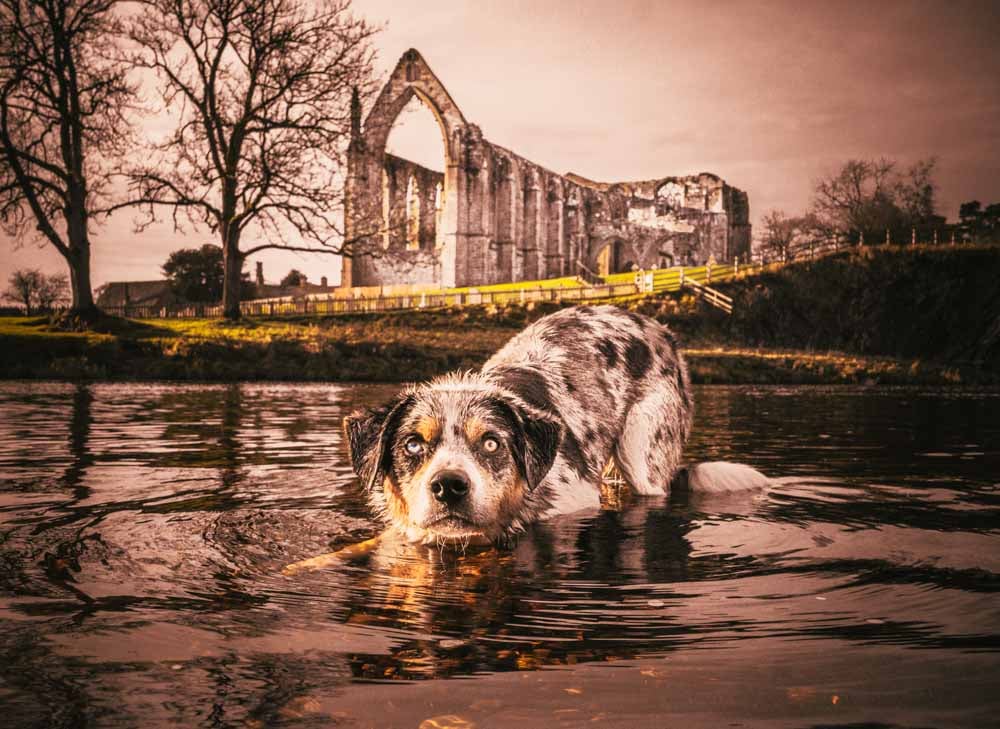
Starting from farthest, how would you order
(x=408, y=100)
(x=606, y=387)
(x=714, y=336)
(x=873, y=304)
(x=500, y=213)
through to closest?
(x=500, y=213), (x=408, y=100), (x=873, y=304), (x=714, y=336), (x=606, y=387)

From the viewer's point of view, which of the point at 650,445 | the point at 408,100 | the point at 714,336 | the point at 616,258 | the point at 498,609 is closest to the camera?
the point at 498,609

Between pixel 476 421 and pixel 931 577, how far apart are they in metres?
2.38

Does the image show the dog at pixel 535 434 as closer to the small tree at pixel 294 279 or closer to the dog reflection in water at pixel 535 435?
the dog reflection in water at pixel 535 435

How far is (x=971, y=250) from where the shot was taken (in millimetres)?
42969

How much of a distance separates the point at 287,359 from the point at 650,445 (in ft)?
59.1

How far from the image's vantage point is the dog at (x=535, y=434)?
195 inches

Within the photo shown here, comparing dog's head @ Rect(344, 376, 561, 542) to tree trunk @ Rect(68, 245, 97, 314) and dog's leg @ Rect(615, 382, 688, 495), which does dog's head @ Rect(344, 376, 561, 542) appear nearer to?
dog's leg @ Rect(615, 382, 688, 495)

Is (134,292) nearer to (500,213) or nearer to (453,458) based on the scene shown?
(500,213)

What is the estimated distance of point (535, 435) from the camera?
5.45m

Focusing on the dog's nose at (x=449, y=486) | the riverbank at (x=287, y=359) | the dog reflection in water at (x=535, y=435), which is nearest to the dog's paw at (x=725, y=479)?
the dog reflection in water at (x=535, y=435)

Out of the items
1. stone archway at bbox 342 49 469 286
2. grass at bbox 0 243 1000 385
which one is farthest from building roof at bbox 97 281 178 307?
grass at bbox 0 243 1000 385

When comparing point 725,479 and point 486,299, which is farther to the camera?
point 486,299

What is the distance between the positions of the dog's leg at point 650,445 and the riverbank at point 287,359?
51.3 feet

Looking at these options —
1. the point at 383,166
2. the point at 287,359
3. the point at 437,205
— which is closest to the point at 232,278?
the point at 287,359
